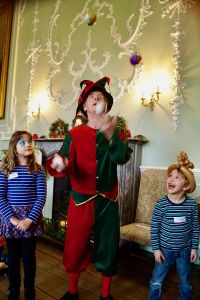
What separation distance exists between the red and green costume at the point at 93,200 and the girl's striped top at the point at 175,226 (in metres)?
0.28

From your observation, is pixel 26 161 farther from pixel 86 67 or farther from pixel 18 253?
pixel 86 67

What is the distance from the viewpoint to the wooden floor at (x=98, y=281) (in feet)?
7.78

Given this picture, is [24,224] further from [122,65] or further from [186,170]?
[122,65]

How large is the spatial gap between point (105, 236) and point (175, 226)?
472 millimetres

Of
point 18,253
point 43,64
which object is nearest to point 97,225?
point 18,253

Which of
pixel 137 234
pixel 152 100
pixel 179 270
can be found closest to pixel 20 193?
pixel 179 270

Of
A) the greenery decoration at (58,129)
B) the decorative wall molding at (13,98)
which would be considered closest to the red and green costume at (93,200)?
the greenery decoration at (58,129)

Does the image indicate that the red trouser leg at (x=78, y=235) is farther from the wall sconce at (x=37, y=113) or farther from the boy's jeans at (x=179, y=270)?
the wall sconce at (x=37, y=113)

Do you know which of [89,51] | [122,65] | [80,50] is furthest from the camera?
[80,50]

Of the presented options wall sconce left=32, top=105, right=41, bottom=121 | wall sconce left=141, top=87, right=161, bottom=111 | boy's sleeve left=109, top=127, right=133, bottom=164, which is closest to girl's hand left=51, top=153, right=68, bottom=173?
boy's sleeve left=109, top=127, right=133, bottom=164

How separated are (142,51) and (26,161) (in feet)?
7.85

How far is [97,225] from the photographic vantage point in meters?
1.93

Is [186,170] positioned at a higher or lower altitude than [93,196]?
higher

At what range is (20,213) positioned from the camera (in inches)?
78.0
